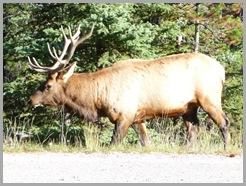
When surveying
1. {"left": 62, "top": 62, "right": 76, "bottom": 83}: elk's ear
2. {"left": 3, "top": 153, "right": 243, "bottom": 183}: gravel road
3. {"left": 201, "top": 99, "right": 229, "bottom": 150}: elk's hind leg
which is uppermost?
{"left": 62, "top": 62, "right": 76, "bottom": 83}: elk's ear

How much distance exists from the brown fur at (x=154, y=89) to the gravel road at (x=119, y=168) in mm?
2910

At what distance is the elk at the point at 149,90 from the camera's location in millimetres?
14125

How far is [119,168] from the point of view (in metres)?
9.91

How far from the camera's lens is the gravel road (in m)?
9.29

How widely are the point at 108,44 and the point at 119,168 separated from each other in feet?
29.1

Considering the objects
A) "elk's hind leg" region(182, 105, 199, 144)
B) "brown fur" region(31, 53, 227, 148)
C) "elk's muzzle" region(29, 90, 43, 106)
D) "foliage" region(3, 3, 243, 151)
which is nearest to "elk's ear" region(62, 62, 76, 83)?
"brown fur" region(31, 53, 227, 148)

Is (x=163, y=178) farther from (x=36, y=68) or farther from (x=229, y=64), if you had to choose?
(x=229, y=64)

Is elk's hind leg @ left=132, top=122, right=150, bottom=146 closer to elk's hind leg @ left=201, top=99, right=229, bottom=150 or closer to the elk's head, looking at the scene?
elk's hind leg @ left=201, top=99, right=229, bottom=150

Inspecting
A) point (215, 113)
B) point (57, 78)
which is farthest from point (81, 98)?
point (215, 113)

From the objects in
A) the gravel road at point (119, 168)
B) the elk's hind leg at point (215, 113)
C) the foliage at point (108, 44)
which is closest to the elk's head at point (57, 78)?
the foliage at point (108, 44)

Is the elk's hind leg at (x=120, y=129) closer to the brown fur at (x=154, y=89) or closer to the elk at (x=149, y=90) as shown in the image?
the elk at (x=149, y=90)

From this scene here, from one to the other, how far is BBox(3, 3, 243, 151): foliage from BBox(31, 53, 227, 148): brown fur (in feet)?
4.35

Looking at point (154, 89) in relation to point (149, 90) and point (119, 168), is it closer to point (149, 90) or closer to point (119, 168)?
point (149, 90)

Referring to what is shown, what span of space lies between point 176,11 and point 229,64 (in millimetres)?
2456
